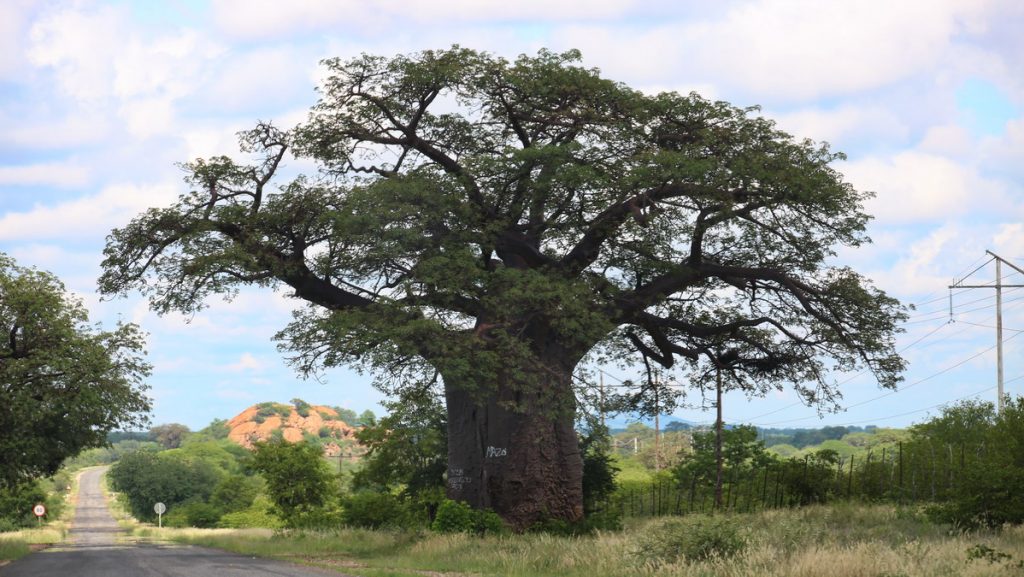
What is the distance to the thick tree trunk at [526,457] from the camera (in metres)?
29.9

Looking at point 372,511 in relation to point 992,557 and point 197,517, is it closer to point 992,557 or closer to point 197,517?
point 992,557

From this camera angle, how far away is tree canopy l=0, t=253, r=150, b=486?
34.0m

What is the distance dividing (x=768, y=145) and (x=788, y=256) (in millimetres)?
3535

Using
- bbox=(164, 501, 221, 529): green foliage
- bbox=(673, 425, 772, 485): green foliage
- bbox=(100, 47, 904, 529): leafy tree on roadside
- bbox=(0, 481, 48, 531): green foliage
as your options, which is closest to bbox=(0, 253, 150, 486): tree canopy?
bbox=(100, 47, 904, 529): leafy tree on roadside

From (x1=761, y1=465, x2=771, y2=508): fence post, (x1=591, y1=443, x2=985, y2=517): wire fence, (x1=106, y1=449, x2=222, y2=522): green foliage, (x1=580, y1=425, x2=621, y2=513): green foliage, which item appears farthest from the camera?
(x1=106, y1=449, x2=222, y2=522): green foliage

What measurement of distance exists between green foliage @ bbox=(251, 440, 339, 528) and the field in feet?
57.0

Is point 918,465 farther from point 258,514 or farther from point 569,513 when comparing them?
point 258,514

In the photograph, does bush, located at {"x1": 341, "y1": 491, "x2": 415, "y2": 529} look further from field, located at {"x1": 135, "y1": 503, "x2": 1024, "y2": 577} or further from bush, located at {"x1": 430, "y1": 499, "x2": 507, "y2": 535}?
bush, located at {"x1": 430, "y1": 499, "x2": 507, "y2": 535}

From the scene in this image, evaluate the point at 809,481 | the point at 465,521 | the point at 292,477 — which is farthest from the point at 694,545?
the point at 292,477

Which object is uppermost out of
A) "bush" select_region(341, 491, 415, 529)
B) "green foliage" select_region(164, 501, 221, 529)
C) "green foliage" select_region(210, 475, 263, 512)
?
"bush" select_region(341, 491, 415, 529)

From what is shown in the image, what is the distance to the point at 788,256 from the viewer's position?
3266 cm

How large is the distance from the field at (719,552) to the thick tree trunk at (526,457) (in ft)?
11.1

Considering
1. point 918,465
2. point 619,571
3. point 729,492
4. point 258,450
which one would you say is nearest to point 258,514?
point 258,450

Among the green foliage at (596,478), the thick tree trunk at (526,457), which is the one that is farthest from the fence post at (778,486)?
the thick tree trunk at (526,457)
